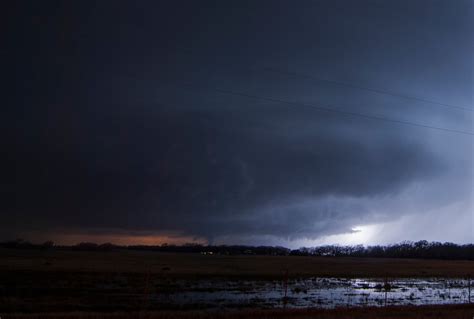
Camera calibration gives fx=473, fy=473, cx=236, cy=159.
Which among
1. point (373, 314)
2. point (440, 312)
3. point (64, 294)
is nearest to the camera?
point (373, 314)

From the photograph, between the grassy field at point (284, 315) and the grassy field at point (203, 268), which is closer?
the grassy field at point (284, 315)

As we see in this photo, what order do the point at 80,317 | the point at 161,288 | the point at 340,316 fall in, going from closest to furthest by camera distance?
the point at 80,317, the point at 340,316, the point at 161,288

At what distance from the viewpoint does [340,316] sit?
27.9m

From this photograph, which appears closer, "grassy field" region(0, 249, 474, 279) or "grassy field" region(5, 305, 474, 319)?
"grassy field" region(5, 305, 474, 319)

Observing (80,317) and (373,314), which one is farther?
(373,314)

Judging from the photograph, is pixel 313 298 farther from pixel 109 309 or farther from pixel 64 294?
pixel 64 294

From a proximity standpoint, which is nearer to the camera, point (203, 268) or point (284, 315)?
point (284, 315)

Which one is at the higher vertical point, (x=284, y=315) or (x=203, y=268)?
(x=284, y=315)

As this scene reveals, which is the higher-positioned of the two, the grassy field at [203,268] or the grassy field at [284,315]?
the grassy field at [284,315]

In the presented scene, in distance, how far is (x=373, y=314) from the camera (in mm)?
29828

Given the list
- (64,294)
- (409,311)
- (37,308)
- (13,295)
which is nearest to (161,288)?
(64,294)

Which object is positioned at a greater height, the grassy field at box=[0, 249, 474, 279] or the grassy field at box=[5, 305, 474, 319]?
the grassy field at box=[5, 305, 474, 319]

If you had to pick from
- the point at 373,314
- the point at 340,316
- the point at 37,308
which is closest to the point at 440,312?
the point at 373,314

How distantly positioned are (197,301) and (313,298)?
516 inches
